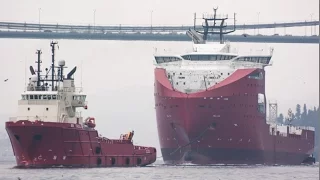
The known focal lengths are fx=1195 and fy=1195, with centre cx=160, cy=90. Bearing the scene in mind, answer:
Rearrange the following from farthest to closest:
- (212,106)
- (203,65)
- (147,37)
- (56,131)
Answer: (147,37)
(203,65)
(212,106)
(56,131)

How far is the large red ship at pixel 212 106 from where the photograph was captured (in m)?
95.8

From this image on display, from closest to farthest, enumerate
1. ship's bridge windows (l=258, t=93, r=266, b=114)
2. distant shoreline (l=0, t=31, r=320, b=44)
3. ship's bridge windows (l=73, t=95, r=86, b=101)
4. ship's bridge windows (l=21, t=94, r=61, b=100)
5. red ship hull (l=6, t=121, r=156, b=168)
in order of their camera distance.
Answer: red ship hull (l=6, t=121, r=156, b=168) → ship's bridge windows (l=21, t=94, r=61, b=100) → ship's bridge windows (l=73, t=95, r=86, b=101) → ship's bridge windows (l=258, t=93, r=266, b=114) → distant shoreline (l=0, t=31, r=320, b=44)

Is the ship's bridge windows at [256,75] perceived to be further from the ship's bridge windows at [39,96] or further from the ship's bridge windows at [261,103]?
the ship's bridge windows at [39,96]

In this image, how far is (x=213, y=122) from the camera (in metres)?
95.8

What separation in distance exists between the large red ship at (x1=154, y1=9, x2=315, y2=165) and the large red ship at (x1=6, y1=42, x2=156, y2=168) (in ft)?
25.2

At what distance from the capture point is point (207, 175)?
79.0 metres

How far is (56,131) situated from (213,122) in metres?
18.7

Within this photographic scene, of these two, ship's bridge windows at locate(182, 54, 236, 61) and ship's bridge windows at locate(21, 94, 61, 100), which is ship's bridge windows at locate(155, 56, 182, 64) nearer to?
ship's bridge windows at locate(182, 54, 236, 61)

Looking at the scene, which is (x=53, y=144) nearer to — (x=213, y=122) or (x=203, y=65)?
(x=213, y=122)

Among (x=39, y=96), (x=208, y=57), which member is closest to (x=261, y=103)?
(x=208, y=57)

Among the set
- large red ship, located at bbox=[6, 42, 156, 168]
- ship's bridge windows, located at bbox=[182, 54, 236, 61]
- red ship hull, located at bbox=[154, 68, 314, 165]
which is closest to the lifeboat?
large red ship, located at bbox=[6, 42, 156, 168]

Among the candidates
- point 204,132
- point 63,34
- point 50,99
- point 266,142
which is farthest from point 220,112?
point 63,34

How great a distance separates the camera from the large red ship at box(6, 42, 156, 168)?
3182 inches

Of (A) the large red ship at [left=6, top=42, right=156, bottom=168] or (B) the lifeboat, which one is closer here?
(A) the large red ship at [left=6, top=42, right=156, bottom=168]
